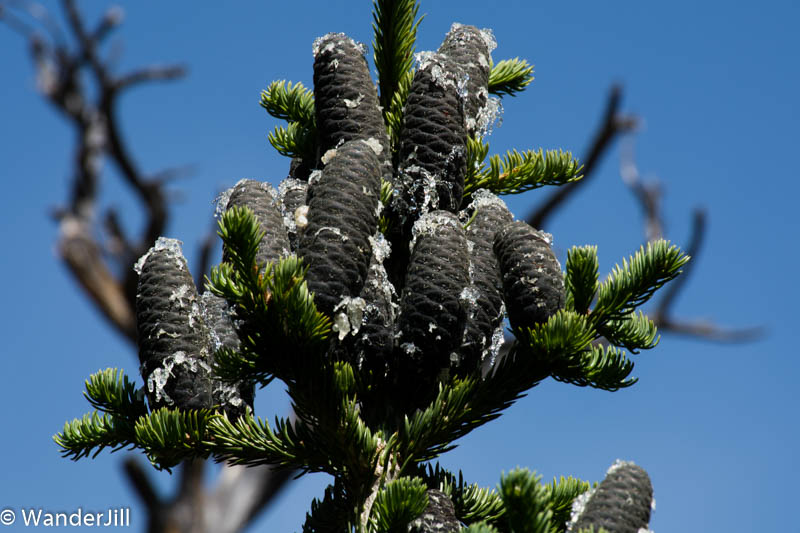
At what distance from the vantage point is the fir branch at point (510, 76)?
1.75m

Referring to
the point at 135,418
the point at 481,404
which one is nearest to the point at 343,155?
the point at 481,404

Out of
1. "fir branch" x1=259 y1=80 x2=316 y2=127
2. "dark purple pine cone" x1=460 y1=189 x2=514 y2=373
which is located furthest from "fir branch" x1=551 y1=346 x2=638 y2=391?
"fir branch" x1=259 y1=80 x2=316 y2=127

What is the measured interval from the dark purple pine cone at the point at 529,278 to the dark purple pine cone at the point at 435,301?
69mm

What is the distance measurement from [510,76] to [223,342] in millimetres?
941

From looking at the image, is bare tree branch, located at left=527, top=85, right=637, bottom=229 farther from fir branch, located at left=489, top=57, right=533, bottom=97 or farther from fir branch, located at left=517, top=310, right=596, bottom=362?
fir branch, located at left=517, top=310, right=596, bottom=362

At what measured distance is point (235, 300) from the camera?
42.8 inches

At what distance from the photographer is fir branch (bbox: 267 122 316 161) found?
156 centimetres

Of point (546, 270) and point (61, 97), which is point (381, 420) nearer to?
point (546, 270)

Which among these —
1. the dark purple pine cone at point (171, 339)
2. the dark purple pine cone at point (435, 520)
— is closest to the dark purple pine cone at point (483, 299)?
the dark purple pine cone at point (435, 520)

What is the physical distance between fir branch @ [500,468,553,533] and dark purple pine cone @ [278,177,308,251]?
1.72 ft

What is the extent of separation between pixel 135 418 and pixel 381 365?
0.46m

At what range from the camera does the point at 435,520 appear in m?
1.10

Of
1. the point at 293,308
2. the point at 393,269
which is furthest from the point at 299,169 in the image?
the point at 293,308

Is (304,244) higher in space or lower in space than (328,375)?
higher
